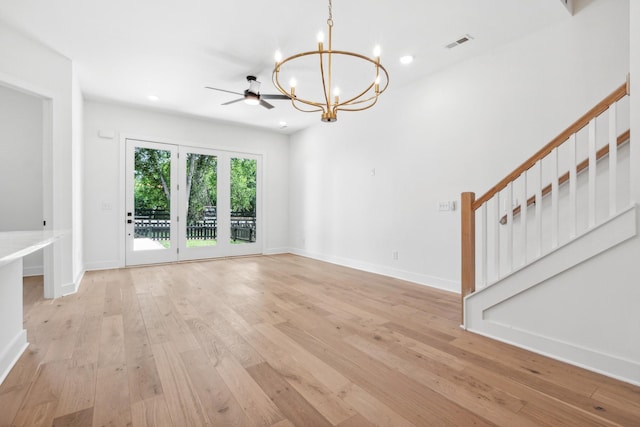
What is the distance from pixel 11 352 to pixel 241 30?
3270 millimetres

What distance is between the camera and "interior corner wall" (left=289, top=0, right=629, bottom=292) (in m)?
2.82

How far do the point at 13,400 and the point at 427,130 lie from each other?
463 centimetres

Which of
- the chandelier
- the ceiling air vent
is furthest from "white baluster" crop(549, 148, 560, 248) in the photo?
the ceiling air vent

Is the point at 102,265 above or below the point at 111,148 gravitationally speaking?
below

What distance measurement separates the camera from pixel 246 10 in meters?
2.73

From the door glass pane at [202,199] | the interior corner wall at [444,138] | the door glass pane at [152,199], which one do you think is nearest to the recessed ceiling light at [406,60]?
the interior corner wall at [444,138]

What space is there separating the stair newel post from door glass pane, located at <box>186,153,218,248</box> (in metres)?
5.06

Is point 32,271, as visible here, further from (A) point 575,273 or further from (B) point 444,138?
(A) point 575,273

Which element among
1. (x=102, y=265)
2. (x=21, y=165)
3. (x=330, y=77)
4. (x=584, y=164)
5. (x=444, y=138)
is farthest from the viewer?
(x=102, y=265)

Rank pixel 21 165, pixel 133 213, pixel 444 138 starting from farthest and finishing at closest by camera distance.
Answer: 1. pixel 133 213
2. pixel 21 165
3. pixel 444 138

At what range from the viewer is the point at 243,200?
22.0 ft

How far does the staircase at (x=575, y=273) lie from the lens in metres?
1.90

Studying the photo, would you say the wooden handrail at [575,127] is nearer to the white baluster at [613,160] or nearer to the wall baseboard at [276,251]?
the white baluster at [613,160]

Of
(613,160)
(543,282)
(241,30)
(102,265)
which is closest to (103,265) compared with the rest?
(102,265)
